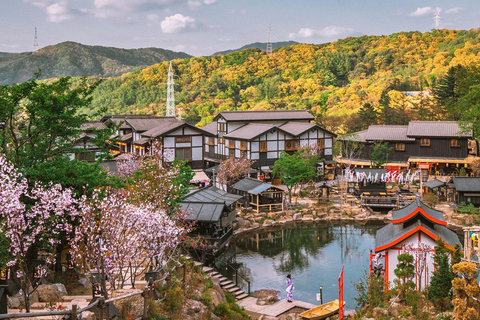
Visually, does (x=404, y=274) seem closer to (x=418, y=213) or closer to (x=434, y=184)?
(x=418, y=213)

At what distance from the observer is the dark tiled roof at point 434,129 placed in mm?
43344

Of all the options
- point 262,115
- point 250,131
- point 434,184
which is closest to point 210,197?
point 250,131

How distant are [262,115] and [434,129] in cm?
1655

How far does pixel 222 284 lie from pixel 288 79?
78.6 metres

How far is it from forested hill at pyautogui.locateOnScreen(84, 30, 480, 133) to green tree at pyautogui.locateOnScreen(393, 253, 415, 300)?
4196cm

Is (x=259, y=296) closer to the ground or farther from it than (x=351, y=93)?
closer to the ground

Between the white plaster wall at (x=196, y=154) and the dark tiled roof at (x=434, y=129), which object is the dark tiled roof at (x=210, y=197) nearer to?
the white plaster wall at (x=196, y=154)

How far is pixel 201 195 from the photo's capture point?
28.4m

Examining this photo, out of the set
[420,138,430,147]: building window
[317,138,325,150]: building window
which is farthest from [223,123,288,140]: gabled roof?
[420,138,430,147]: building window

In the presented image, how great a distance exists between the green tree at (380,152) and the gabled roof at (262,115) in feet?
26.9

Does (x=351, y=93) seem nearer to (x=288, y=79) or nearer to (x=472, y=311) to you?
(x=288, y=79)

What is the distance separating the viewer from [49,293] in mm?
14062

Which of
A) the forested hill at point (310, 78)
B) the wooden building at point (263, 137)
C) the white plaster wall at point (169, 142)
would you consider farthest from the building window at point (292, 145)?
the forested hill at point (310, 78)

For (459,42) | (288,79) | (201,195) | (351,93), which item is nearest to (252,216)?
(201,195)
